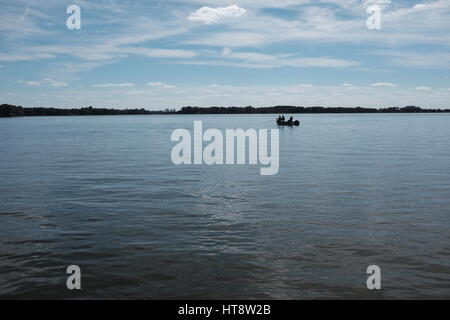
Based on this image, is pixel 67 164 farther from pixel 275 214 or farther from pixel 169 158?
pixel 275 214

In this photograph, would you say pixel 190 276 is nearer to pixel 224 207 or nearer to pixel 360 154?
pixel 224 207

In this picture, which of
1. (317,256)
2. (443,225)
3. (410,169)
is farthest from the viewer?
(410,169)

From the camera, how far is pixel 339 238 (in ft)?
45.6

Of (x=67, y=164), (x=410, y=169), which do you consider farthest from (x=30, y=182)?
(x=410, y=169)

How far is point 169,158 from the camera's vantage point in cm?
3969
